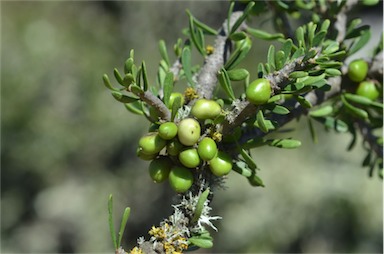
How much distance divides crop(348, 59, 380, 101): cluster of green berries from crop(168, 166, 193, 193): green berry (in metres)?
0.33

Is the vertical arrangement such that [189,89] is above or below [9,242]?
above

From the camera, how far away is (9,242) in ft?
9.49

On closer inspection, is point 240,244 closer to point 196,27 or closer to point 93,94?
point 93,94

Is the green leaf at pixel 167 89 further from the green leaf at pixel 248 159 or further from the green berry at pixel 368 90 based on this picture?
the green berry at pixel 368 90

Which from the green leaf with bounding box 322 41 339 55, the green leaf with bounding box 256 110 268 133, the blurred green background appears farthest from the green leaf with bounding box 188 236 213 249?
the blurred green background

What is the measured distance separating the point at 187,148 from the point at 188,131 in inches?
1.4

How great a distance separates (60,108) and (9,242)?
2.91 feet

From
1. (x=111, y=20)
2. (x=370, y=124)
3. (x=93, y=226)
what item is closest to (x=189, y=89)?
(x=370, y=124)

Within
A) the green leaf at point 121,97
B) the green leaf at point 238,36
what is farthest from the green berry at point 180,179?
the green leaf at point 238,36

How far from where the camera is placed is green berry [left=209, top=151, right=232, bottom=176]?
58cm

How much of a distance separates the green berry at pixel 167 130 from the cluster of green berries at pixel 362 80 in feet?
1.12

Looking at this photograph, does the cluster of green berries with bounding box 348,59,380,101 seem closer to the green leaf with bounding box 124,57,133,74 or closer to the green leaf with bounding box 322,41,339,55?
the green leaf with bounding box 322,41,339,55

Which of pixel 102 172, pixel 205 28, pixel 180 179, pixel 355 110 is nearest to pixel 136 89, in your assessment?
pixel 180 179

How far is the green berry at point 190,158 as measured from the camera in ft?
1.86
